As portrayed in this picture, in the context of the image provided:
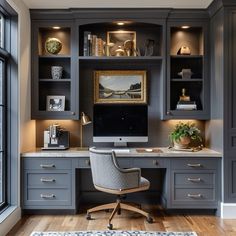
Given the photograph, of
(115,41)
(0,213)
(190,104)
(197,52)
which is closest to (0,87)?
(0,213)

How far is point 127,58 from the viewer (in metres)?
4.12

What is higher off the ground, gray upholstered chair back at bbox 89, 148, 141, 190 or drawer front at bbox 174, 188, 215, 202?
gray upholstered chair back at bbox 89, 148, 141, 190

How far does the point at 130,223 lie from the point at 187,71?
6.90 feet

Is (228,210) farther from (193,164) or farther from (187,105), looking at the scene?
(187,105)

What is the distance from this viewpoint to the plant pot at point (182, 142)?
4.04 m

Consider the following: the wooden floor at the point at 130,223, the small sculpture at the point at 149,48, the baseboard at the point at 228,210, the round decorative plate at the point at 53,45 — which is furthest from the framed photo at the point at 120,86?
the baseboard at the point at 228,210

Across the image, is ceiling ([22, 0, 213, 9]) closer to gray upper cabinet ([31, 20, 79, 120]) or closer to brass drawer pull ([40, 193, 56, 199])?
gray upper cabinet ([31, 20, 79, 120])

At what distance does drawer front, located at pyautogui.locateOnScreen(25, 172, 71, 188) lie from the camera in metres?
3.83

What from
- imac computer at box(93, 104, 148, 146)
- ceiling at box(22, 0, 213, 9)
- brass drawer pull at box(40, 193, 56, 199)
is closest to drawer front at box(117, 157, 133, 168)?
imac computer at box(93, 104, 148, 146)

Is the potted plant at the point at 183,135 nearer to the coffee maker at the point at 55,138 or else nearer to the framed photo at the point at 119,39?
the framed photo at the point at 119,39

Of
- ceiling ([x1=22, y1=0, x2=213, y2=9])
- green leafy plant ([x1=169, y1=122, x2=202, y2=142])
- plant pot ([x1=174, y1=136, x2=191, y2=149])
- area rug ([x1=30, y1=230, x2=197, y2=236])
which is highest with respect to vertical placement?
ceiling ([x1=22, y1=0, x2=213, y2=9])

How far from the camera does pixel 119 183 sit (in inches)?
137

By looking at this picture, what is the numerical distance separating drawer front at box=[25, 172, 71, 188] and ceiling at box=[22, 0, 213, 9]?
2.14m

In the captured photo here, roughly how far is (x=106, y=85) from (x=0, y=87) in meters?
1.45
